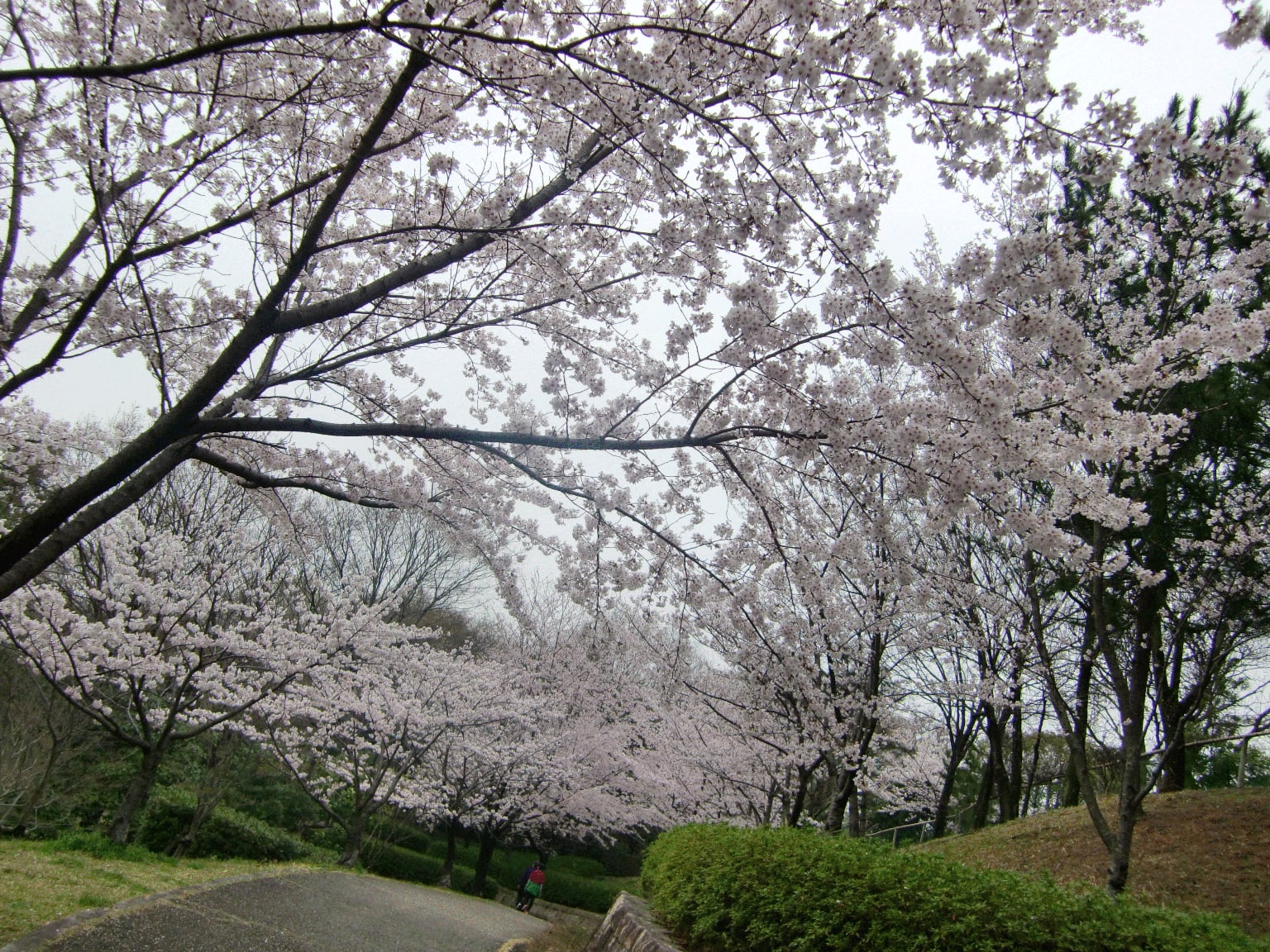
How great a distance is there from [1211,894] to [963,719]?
7.21 m

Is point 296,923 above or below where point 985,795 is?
below

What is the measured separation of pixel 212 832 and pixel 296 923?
533cm

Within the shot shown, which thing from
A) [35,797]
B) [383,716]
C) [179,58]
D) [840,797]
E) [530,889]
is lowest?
[530,889]

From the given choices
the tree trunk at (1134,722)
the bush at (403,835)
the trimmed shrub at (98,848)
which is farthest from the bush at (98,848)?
the tree trunk at (1134,722)

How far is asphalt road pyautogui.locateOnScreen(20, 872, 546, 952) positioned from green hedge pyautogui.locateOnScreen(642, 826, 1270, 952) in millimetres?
3920

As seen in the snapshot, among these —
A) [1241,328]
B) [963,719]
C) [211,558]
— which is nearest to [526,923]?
[211,558]

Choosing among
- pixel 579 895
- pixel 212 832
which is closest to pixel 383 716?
pixel 212 832

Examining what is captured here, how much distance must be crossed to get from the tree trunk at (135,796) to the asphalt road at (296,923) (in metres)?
1.82

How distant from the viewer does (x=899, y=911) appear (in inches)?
141

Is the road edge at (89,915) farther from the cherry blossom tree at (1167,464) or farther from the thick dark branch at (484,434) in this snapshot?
the cherry blossom tree at (1167,464)

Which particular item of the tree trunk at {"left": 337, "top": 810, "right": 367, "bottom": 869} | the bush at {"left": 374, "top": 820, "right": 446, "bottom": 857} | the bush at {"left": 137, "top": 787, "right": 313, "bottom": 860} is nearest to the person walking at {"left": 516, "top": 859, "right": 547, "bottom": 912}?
the bush at {"left": 374, "top": 820, "right": 446, "bottom": 857}

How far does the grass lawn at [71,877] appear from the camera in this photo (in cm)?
592

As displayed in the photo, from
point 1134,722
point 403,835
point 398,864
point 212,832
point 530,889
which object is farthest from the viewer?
point 403,835

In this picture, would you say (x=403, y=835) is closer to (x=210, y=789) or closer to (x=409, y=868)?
(x=409, y=868)
